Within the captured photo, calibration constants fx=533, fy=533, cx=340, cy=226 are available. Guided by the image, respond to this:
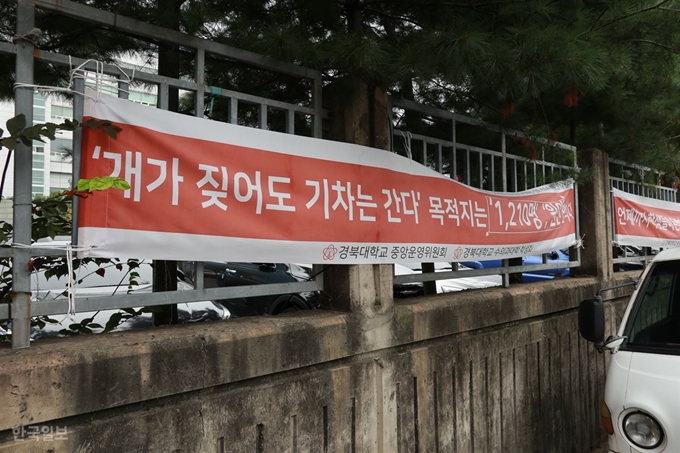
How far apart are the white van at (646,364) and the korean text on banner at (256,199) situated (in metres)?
1.18

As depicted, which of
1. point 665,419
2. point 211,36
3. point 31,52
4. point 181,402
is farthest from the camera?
point 211,36

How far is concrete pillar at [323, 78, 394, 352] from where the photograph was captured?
3365 millimetres

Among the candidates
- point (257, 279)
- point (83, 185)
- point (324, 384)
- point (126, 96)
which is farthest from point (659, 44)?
point (257, 279)

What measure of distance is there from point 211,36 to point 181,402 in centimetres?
275

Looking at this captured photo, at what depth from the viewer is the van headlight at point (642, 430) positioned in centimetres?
287

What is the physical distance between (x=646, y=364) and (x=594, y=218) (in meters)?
3.32

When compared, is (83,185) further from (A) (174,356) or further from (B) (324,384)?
(B) (324,384)

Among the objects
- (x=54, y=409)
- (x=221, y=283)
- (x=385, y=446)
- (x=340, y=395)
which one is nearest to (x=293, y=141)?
(x=340, y=395)

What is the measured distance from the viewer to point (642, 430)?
2.94 meters

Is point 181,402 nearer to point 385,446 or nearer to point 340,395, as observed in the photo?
point 340,395

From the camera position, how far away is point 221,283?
841 cm

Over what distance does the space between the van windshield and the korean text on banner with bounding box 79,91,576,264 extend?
1211 millimetres

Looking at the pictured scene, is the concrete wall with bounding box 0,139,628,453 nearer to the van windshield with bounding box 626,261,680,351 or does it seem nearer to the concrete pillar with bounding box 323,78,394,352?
the concrete pillar with bounding box 323,78,394,352

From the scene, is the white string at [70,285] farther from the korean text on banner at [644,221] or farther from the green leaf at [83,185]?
the korean text on banner at [644,221]
